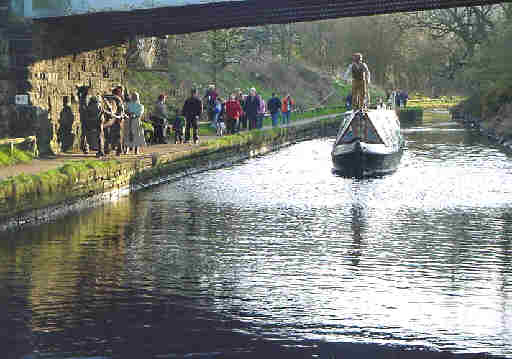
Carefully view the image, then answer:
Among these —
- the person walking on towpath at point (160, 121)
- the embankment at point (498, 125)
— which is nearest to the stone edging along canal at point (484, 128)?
the embankment at point (498, 125)

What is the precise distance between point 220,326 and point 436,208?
434 inches

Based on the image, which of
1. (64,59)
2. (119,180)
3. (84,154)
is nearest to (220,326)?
(119,180)

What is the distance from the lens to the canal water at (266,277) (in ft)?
33.3

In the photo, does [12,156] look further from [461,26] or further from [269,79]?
[269,79]

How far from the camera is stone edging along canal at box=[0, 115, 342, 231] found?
61.0ft

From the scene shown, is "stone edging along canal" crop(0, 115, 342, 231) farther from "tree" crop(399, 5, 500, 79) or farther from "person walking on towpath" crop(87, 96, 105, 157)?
"tree" crop(399, 5, 500, 79)

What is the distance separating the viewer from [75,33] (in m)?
31.9

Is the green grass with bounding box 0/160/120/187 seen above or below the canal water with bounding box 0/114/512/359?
above

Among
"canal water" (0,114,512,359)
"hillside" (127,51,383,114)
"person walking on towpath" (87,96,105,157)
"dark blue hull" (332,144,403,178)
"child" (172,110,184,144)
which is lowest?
"canal water" (0,114,512,359)

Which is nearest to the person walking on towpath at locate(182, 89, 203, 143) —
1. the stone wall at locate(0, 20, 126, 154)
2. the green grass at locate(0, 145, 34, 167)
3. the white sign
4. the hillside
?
the stone wall at locate(0, 20, 126, 154)

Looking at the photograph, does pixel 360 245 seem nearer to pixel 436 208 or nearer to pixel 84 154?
pixel 436 208

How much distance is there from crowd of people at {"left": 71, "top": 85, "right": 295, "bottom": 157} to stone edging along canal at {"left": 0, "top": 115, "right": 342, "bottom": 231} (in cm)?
128

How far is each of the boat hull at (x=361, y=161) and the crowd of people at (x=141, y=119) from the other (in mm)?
5332

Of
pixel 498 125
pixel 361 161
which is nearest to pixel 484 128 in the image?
pixel 498 125
